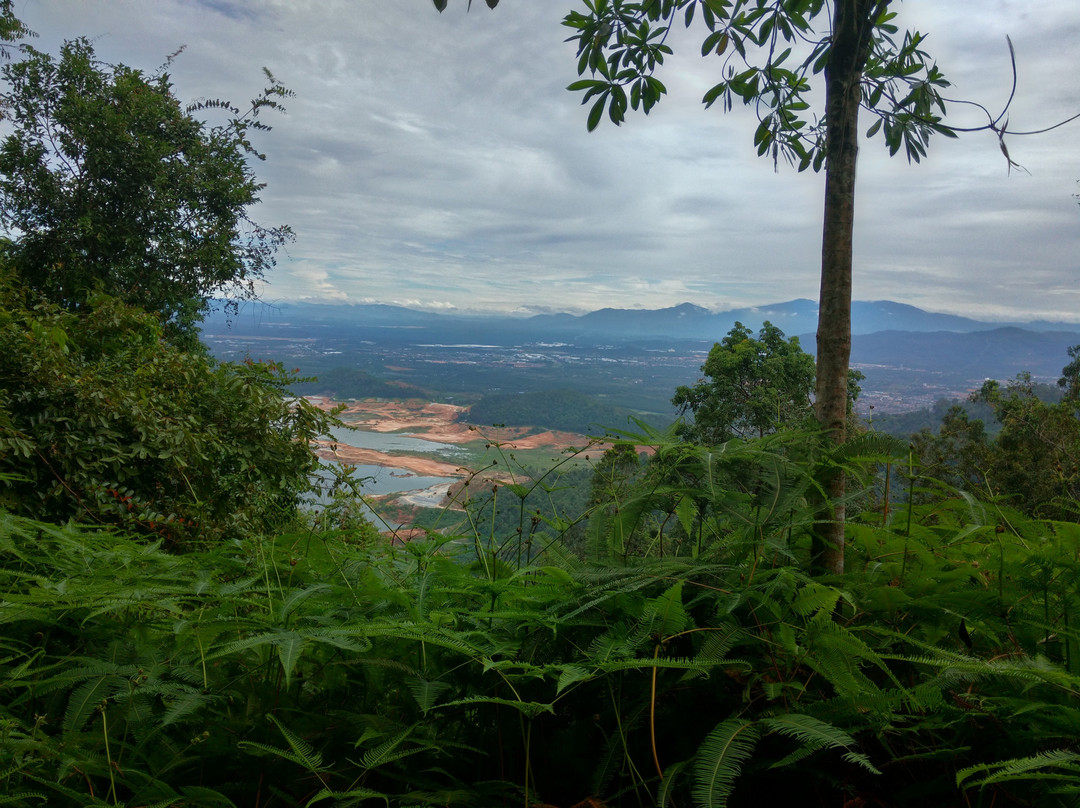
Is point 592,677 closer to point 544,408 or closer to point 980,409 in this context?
point 544,408

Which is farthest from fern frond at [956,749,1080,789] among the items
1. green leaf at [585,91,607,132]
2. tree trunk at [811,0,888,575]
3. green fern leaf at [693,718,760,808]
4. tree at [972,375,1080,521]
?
tree at [972,375,1080,521]

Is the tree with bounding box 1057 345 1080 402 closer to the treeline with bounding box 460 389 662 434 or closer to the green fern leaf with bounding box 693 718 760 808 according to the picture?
the treeline with bounding box 460 389 662 434

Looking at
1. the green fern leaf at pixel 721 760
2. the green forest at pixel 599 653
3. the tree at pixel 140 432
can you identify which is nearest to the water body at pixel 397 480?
the tree at pixel 140 432

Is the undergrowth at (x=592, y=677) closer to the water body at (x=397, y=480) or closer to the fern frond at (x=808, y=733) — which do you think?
the fern frond at (x=808, y=733)

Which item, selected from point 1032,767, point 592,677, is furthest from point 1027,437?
point 592,677

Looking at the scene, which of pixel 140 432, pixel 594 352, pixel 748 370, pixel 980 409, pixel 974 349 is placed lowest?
pixel 980 409

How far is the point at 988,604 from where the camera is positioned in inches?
51.7

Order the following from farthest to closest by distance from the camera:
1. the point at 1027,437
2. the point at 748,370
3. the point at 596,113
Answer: the point at 748,370, the point at 1027,437, the point at 596,113

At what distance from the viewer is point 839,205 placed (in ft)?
5.51

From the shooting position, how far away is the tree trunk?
1.64 meters

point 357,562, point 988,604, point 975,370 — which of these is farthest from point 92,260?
point 975,370

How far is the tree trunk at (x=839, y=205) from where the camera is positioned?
1.64m

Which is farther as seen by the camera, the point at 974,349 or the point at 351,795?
the point at 974,349

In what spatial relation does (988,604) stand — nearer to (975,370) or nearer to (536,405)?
(536,405)
